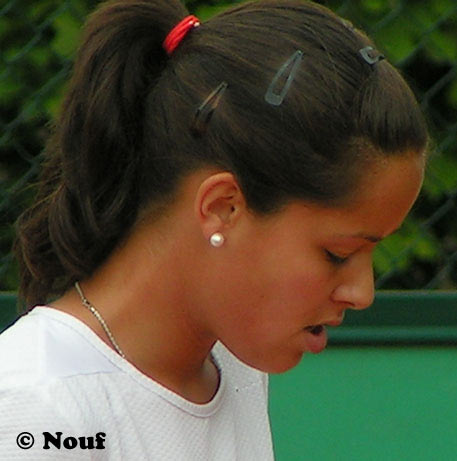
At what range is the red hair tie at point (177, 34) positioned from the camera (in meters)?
1.78

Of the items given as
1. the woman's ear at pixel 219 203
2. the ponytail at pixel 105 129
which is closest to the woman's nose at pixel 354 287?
the woman's ear at pixel 219 203

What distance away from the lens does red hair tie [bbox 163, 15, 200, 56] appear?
1780mm

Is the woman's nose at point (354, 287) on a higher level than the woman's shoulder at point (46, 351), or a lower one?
lower

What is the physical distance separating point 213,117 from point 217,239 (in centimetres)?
15

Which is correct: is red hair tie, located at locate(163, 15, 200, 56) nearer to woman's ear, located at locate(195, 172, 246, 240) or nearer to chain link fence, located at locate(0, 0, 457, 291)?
woman's ear, located at locate(195, 172, 246, 240)

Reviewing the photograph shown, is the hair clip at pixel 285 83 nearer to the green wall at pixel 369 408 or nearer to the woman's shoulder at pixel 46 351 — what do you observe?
the woman's shoulder at pixel 46 351

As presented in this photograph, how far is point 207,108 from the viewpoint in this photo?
1.69 m

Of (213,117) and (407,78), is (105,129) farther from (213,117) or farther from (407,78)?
(407,78)

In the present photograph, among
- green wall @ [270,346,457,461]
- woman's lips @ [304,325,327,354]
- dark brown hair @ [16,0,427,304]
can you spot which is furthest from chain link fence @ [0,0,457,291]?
woman's lips @ [304,325,327,354]

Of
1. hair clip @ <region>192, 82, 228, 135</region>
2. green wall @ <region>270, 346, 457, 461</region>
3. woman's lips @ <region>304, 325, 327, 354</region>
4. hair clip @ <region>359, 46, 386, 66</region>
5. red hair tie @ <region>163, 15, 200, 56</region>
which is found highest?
red hair tie @ <region>163, 15, 200, 56</region>

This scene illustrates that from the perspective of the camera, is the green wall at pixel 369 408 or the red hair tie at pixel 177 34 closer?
the red hair tie at pixel 177 34

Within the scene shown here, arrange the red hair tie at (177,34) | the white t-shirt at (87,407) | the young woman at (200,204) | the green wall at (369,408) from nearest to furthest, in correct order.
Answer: the white t-shirt at (87,407)
the young woman at (200,204)
the red hair tie at (177,34)
the green wall at (369,408)

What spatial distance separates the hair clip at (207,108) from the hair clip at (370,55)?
0.60 feet

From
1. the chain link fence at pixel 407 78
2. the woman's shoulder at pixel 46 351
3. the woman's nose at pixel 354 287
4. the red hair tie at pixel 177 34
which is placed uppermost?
the red hair tie at pixel 177 34
